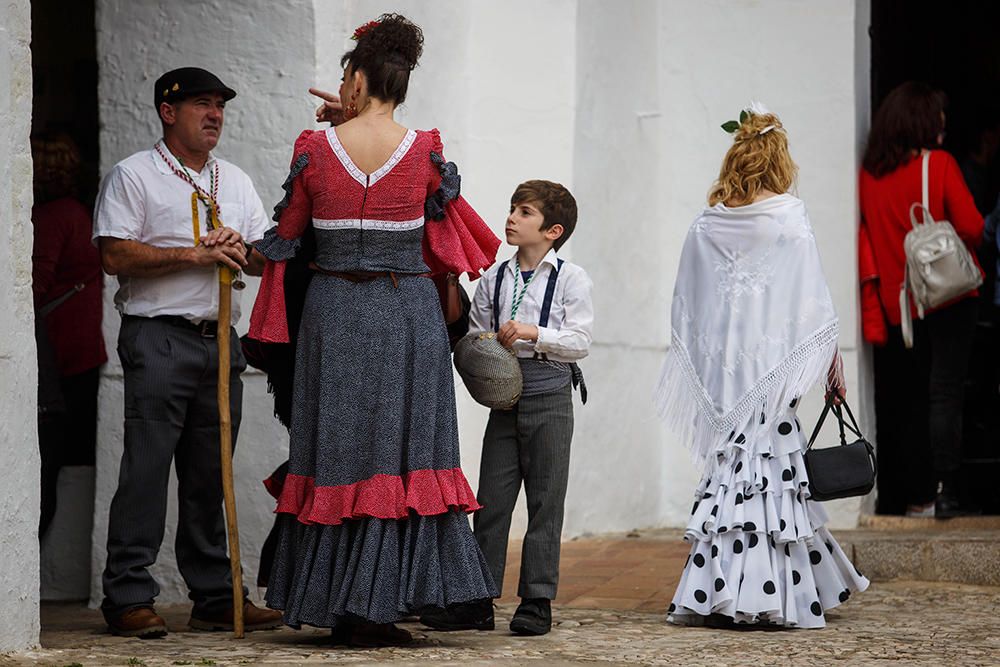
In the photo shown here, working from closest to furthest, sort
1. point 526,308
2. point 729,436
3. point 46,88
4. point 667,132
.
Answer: point 526,308 → point 729,436 → point 667,132 → point 46,88

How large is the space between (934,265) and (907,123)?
75cm

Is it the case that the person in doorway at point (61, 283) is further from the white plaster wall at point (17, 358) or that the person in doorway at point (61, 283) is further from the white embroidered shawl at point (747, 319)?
the white embroidered shawl at point (747, 319)

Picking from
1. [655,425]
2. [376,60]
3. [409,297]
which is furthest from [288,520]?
[655,425]

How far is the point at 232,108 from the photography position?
21.6 ft

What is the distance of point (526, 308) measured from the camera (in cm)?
558

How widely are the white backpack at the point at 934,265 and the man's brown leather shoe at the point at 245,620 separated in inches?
141

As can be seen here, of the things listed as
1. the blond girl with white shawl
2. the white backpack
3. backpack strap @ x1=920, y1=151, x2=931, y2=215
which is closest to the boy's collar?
the blond girl with white shawl

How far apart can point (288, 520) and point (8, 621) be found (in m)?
0.90

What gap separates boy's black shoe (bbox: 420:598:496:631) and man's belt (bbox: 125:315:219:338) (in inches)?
49.0

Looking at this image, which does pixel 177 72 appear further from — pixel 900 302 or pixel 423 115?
pixel 900 302

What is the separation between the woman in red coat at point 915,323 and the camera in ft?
25.4

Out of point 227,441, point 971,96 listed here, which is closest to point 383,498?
point 227,441

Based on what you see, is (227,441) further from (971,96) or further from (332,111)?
(971,96)

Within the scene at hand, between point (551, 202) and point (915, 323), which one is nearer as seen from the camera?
point (551, 202)
